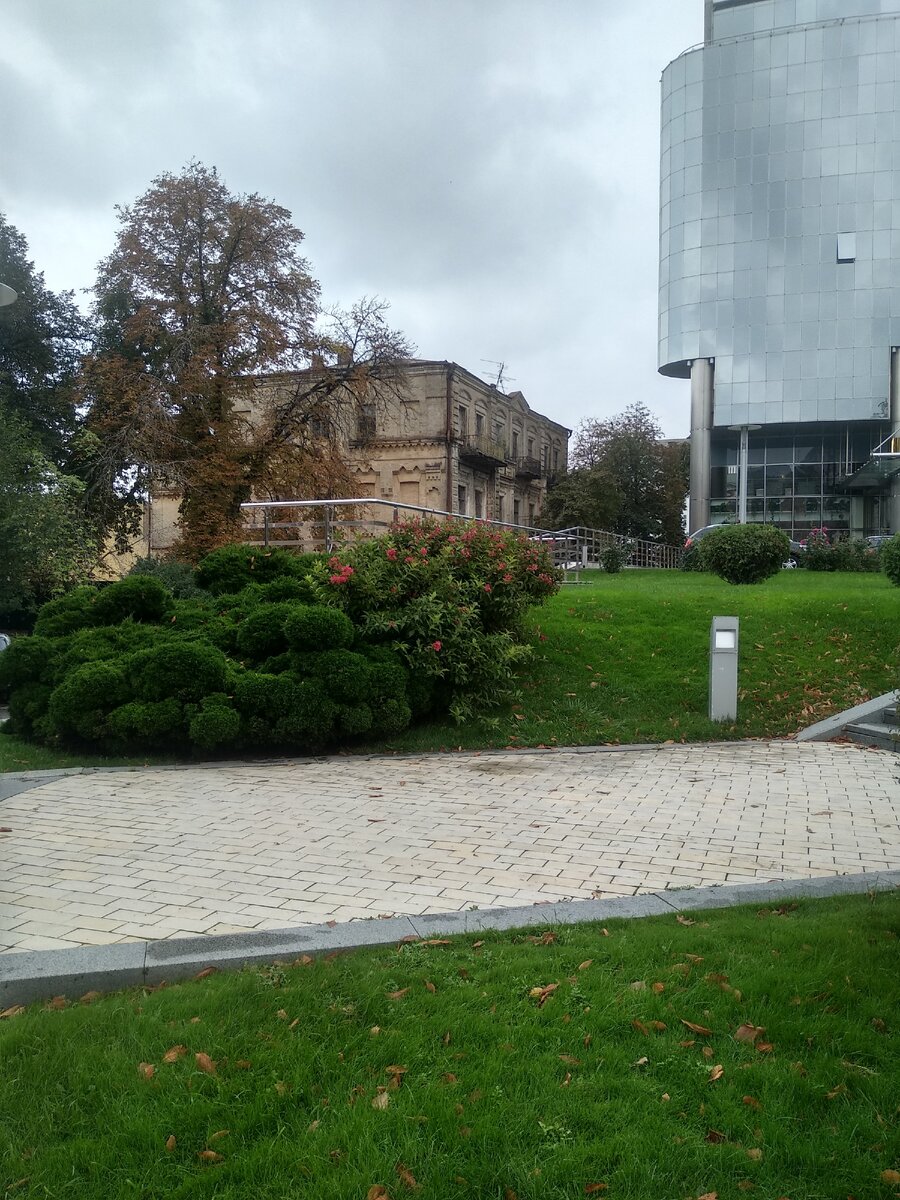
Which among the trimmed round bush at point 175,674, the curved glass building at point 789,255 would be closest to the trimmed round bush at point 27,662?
the trimmed round bush at point 175,674

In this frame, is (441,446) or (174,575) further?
(441,446)

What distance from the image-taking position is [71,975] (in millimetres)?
3938

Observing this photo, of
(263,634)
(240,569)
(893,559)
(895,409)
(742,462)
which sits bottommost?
(263,634)

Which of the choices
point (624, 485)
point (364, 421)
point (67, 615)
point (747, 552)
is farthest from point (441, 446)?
point (67, 615)

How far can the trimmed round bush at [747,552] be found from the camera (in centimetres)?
1948

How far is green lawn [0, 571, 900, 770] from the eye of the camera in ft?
35.0

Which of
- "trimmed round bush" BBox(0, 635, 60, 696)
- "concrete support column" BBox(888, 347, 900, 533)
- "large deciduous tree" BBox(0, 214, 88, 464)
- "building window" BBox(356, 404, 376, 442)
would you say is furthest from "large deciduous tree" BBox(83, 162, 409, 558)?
"concrete support column" BBox(888, 347, 900, 533)

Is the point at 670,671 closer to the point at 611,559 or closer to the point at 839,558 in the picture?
the point at 611,559

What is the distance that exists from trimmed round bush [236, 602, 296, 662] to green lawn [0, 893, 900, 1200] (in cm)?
635

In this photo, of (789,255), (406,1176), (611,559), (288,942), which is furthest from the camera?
(789,255)

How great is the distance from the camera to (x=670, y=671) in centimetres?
1253

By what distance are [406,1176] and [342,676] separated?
7028 mm

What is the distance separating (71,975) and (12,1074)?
0.80m

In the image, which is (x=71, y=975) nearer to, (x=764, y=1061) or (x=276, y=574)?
(x=764, y=1061)
